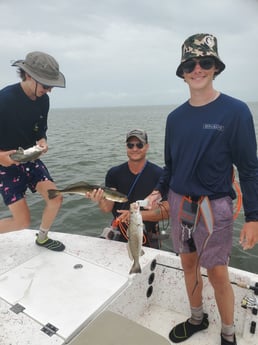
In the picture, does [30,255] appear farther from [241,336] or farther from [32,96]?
[241,336]

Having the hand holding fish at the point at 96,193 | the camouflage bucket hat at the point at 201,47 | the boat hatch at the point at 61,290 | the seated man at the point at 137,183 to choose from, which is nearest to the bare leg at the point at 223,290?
the boat hatch at the point at 61,290

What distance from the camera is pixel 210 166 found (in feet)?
9.18

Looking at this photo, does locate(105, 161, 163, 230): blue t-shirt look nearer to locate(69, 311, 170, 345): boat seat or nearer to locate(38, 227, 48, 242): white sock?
locate(38, 227, 48, 242): white sock

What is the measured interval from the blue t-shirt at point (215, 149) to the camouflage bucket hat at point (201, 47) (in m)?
0.39

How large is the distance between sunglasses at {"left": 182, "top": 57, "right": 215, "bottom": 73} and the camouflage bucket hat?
4 cm

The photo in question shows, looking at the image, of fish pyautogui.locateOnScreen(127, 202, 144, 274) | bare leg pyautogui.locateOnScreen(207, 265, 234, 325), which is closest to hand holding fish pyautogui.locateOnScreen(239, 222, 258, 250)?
bare leg pyautogui.locateOnScreen(207, 265, 234, 325)

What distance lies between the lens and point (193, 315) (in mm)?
3650

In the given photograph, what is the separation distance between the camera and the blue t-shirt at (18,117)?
413cm

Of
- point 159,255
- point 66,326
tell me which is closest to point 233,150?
point 159,255

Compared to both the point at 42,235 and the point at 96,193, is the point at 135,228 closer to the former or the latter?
the point at 96,193

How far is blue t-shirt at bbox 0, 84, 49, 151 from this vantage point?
13.5 ft

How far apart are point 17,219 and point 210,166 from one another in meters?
3.10

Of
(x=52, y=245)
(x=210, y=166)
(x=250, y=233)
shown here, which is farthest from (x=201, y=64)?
(x=52, y=245)

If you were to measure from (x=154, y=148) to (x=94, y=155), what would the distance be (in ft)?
18.5
